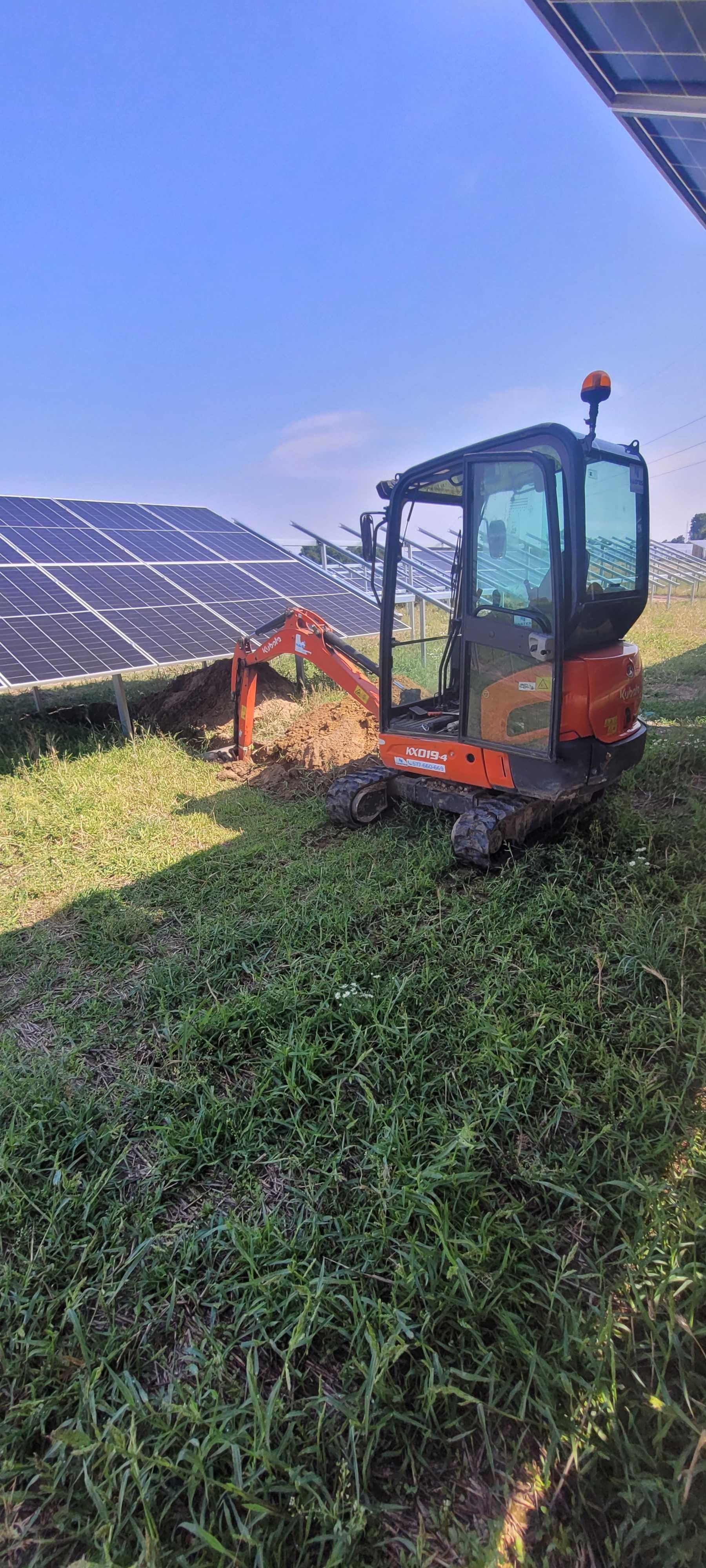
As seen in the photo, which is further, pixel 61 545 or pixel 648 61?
pixel 61 545

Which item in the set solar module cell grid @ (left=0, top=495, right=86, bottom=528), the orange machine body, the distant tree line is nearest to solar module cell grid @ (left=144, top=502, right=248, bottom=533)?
solar module cell grid @ (left=0, top=495, right=86, bottom=528)

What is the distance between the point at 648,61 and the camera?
5.44m

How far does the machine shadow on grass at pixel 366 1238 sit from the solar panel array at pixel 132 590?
14.0 feet

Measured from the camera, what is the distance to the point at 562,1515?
149 cm

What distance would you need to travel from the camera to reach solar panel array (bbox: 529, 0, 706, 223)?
477cm

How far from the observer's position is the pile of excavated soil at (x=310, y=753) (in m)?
6.37

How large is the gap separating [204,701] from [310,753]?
3.17 metres

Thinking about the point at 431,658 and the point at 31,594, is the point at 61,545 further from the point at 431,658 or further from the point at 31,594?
the point at 431,658

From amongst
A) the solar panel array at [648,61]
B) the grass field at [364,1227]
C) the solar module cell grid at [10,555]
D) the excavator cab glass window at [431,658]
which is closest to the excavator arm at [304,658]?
the excavator cab glass window at [431,658]

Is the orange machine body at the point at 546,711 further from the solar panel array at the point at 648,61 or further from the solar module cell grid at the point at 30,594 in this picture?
the solar module cell grid at the point at 30,594

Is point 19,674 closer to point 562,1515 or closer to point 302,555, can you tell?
point 562,1515

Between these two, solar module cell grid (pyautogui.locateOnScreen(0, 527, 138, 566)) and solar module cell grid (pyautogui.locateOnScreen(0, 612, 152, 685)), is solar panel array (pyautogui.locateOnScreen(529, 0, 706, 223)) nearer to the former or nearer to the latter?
solar module cell grid (pyautogui.locateOnScreen(0, 612, 152, 685))

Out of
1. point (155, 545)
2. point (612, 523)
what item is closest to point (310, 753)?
point (612, 523)

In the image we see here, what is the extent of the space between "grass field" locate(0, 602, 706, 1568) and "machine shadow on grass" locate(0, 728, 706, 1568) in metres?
0.01
